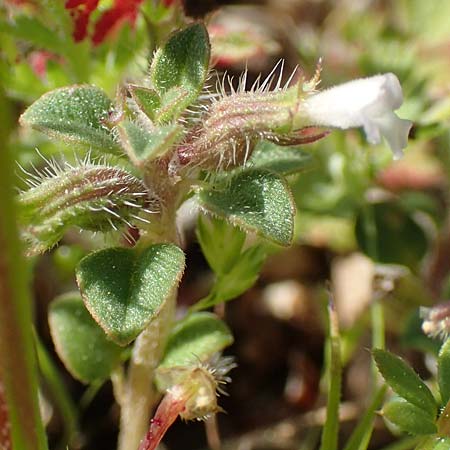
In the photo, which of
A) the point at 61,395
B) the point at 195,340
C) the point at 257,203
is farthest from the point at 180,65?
the point at 61,395

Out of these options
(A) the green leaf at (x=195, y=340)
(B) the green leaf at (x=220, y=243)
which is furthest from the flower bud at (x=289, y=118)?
(A) the green leaf at (x=195, y=340)

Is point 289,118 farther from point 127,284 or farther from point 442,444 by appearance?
point 442,444

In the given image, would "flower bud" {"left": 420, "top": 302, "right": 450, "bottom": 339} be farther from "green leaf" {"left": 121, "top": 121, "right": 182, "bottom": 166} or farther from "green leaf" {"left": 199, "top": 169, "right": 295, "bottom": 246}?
"green leaf" {"left": 121, "top": 121, "right": 182, "bottom": 166}

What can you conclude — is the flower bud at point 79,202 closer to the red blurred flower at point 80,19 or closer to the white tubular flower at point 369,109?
the white tubular flower at point 369,109

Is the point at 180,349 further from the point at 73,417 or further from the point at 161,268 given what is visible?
the point at 73,417

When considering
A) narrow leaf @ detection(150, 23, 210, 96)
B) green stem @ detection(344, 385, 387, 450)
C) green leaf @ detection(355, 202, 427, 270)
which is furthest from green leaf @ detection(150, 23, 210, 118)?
green leaf @ detection(355, 202, 427, 270)

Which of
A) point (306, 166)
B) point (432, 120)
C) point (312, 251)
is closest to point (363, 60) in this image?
point (432, 120)

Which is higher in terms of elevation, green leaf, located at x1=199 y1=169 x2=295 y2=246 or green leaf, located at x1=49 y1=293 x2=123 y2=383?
green leaf, located at x1=199 y1=169 x2=295 y2=246
